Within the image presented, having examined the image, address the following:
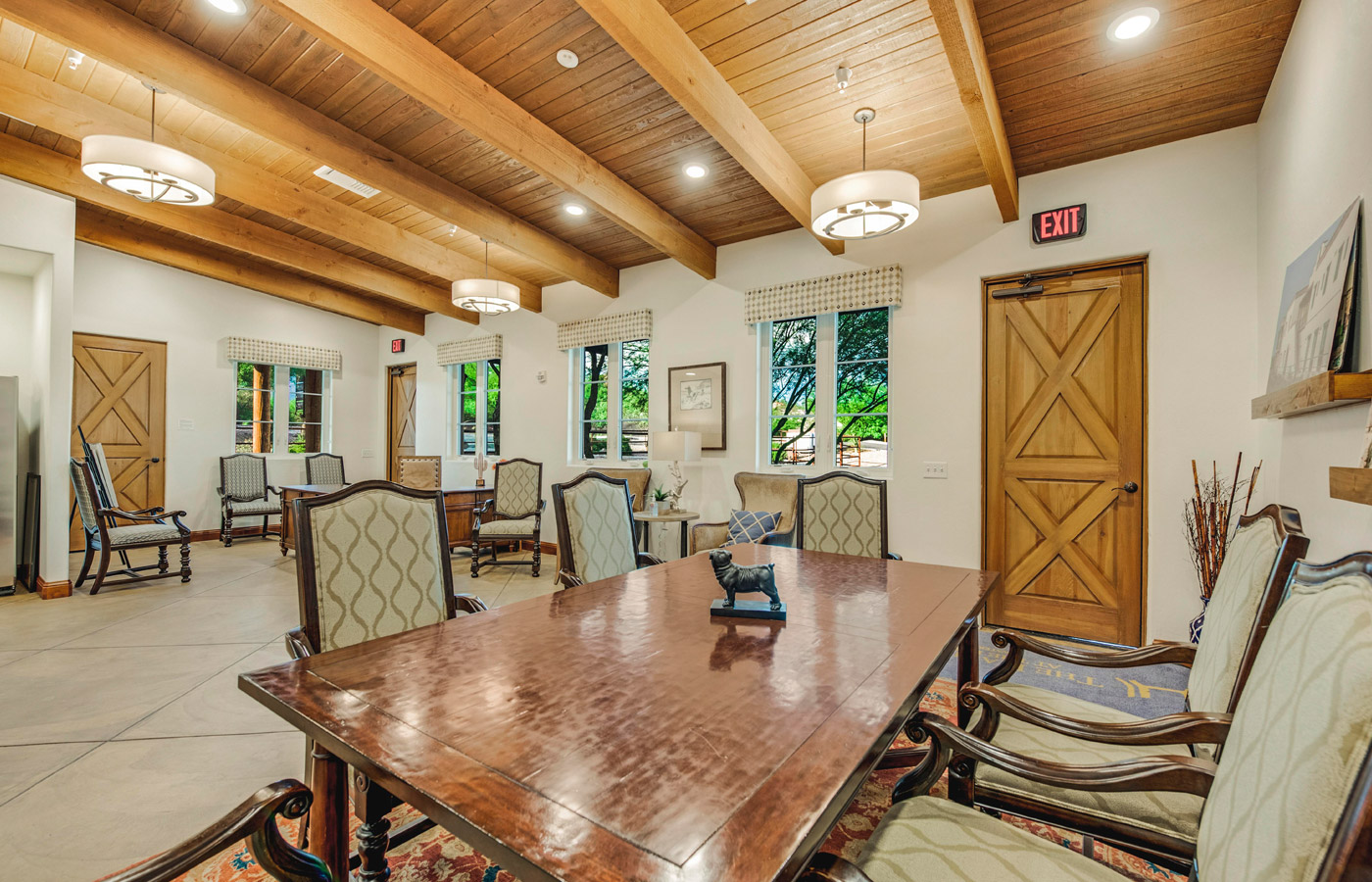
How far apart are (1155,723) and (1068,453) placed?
2.98 metres

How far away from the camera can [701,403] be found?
519cm

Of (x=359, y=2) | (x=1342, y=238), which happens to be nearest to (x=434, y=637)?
(x=359, y=2)

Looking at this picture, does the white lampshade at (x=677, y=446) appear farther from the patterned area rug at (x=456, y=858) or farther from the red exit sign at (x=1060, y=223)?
the patterned area rug at (x=456, y=858)

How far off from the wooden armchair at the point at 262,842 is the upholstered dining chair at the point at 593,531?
1.40 meters

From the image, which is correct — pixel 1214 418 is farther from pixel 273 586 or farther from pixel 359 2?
pixel 273 586

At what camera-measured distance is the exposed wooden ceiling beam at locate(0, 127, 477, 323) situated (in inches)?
164

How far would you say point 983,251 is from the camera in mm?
3912

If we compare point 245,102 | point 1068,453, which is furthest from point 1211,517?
point 245,102

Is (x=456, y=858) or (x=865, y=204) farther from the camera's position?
(x=865, y=204)

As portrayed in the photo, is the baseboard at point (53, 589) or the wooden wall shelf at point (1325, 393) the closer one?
the wooden wall shelf at point (1325, 393)

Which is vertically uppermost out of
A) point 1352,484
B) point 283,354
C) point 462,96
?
Result: point 462,96

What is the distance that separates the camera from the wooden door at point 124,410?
595 centimetres

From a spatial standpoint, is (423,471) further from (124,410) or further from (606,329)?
(124,410)

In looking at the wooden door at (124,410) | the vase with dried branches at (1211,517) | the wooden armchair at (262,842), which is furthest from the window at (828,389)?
the wooden door at (124,410)
